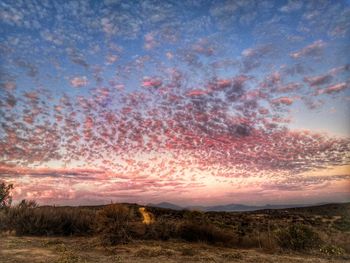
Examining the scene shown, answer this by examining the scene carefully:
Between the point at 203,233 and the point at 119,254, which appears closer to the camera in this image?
the point at 119,254

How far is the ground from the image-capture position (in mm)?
10086

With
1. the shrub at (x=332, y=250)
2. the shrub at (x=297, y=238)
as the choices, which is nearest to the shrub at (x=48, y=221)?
the shrub at (x=297, y=238)

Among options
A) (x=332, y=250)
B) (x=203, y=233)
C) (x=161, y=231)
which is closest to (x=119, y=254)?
(x=161, y=231)

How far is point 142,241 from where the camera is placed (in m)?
14.0

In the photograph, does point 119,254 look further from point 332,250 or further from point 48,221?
point 332,250

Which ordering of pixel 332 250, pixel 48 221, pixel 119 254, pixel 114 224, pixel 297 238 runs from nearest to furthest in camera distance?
pixel 119 254, pixel 332 250, pixel 297 238, pixel 114 224, pixel 48 221

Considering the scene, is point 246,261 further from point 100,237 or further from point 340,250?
point 100,237

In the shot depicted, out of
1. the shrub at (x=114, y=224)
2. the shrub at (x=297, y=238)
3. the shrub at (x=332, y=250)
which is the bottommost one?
the shrub at (x=332, y=250)

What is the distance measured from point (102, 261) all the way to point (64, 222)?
8.01 meters

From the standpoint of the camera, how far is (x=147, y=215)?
17.6m

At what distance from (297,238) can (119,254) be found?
742 cm

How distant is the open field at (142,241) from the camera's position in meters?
10.8

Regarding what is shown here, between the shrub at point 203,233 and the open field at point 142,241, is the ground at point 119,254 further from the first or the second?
the shrub at point 203,233

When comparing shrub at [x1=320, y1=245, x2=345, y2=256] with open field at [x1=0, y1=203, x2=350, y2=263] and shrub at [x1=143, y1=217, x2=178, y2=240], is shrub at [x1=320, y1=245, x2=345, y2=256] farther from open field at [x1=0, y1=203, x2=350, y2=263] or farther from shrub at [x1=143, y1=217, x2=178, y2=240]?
shrub at [x1=143, y1=217, x2=178, y2=240]
